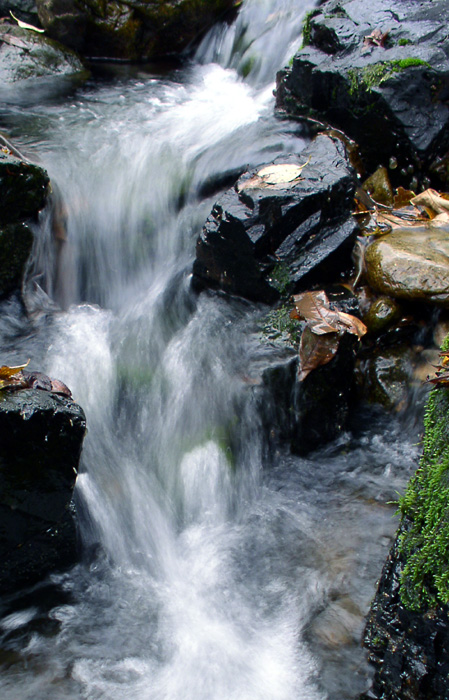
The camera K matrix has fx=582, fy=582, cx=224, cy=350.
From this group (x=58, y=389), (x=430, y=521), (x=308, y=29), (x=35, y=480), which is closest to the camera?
(x=430, y=521)

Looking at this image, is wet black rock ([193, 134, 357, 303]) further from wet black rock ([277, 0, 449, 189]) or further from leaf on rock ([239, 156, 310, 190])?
wet black rock ([277, 0, 449, 189])

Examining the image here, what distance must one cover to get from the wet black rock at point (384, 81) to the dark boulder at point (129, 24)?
8.49 feet

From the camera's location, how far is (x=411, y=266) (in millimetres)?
3984

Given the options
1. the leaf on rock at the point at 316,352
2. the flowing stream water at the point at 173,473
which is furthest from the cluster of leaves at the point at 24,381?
the leaf on rock at the point at 316,352

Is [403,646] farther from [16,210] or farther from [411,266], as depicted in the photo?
[16,210]

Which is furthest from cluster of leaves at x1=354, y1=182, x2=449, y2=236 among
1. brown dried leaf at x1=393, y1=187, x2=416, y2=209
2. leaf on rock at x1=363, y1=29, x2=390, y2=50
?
leaf on rock at x1=363, y1=29, x2=390, y2=50

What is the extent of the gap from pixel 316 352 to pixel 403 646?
1807 millimetres

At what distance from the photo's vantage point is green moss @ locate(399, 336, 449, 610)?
2.06 meters

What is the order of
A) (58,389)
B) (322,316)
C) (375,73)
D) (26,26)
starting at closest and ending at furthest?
(58,389) < (322,316) < (375,73) < (26,26)

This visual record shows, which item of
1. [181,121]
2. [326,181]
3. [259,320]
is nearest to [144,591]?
[259,320]

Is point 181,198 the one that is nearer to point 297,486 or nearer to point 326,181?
point 326,181

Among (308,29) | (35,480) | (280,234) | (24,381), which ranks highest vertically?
(308,29)

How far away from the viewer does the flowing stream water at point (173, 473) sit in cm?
270

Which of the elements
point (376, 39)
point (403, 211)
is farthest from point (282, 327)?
point (376, 39)
